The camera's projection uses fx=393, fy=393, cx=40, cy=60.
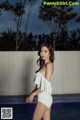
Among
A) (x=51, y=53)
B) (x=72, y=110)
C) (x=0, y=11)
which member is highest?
(x=0, y=11)

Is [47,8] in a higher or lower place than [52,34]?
higher

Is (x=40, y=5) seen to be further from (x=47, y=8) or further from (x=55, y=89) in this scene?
(x=55, y=89)

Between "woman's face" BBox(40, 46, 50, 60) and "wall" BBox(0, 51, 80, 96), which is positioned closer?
"woman's face" BBox(40, 46, 50, 60)

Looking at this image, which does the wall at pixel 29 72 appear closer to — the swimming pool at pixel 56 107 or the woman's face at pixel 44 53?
the swimming pool at pixel 56 107

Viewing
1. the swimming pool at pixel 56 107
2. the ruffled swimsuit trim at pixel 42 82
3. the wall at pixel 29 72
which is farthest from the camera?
the wall at pixel 29 72

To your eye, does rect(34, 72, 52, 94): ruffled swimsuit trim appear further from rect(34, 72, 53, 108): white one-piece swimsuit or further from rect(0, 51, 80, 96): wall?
rect(0, 51, 80, 96): wall

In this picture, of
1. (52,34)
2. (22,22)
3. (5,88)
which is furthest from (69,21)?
(5,88)

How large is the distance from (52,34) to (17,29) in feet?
2.37

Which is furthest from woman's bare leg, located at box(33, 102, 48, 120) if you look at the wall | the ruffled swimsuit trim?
the wall

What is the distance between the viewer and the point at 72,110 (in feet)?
20.9

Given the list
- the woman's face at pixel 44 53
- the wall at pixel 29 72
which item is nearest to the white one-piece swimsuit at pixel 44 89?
the woman's face at pixel 44 53

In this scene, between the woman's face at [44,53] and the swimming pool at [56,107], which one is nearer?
the woman's face at [44,53]

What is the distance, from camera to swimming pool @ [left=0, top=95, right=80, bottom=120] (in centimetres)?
587

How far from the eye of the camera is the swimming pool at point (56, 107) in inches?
231
